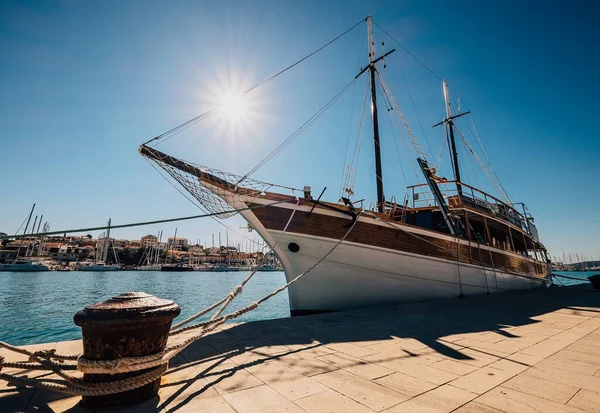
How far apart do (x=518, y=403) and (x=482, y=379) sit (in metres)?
0.53

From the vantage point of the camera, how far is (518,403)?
2.22m

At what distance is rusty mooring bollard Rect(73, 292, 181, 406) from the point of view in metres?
2.10

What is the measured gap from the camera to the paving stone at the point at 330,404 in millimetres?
2124

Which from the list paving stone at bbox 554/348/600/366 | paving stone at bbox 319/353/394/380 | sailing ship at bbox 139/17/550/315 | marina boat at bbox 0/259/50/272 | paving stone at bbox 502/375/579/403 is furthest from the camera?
marina boat at bbox 0/259/50/272

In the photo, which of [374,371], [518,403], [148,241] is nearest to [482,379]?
[518,403]

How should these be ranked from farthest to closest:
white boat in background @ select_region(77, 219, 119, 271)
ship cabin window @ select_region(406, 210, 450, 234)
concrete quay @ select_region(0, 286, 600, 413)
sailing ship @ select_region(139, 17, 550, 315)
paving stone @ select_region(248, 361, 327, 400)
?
white boat in background @ select_region(77, 219, 119, 271) → ship cabin window @ select_region(406, 210, 450, 234) → sailing ship @ select_region(139, 17, 550, 315) → paving stone @ select_region(248, 361, 327, 400) → concrete quay @ select_region(0, 286, 600, 413)

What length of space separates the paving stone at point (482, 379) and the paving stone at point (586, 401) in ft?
1.69

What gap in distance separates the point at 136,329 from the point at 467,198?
39.6 feet

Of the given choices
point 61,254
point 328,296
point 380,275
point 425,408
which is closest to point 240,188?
point 328,296

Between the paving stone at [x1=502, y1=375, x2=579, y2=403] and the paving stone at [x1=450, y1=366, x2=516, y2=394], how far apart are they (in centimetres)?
9

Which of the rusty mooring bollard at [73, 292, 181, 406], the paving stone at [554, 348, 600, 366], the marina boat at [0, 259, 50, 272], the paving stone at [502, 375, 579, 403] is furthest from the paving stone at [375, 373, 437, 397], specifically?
the marina boat at [0, 259, 50, 272]

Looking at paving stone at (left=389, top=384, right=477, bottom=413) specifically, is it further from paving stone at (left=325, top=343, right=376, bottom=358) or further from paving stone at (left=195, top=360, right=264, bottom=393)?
paving stone at (left=195, top=360, right=264, bottom=393)

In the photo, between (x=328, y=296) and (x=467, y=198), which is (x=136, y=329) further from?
(x=467, y=198)

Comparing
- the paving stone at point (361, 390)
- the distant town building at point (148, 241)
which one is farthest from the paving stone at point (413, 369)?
the distant town building at point (148, 241)
